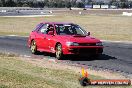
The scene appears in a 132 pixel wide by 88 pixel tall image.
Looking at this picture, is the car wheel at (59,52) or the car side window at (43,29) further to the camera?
the car side window at (43,29)

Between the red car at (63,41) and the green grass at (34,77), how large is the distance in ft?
8.36

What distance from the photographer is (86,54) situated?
17.1 m

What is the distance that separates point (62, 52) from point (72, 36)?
847mm

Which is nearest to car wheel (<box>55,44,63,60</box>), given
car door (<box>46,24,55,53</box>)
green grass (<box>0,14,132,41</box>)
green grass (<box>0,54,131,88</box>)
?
car door (<box>46,24,55,53</box>)

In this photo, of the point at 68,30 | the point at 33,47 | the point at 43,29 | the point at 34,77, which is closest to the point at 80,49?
the point at 68,30

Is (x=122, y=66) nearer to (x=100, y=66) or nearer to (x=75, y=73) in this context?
(x=100, y=66)

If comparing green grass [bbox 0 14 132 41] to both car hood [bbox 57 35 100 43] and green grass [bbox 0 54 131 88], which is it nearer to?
car hood [bbox 57 35 100 43]

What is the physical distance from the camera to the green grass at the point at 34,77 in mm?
10531

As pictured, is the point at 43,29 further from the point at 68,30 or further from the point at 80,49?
the point at 80,49

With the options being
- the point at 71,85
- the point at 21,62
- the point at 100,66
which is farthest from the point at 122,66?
the point at 71,85

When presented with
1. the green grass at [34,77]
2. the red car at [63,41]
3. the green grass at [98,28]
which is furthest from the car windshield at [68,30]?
the green grass at [98,28]

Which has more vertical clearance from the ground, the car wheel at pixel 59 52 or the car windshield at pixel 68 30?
the car windshield at pixel 68 30

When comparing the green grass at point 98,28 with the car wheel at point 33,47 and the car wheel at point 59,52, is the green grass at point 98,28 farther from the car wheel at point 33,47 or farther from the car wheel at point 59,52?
the car wheel at point 59,52

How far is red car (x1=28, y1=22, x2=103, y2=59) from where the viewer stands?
17062mm
